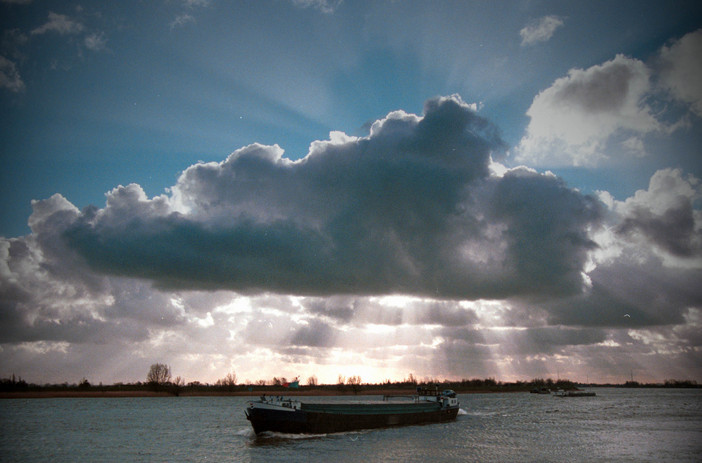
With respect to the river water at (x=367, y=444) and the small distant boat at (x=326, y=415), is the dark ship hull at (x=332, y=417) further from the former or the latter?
the river water at (x=367, y=444)

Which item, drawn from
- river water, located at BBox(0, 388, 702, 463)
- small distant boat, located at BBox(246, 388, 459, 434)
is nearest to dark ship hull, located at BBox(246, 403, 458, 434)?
small distant boat, located at BBox(246, 388, 459, 434)

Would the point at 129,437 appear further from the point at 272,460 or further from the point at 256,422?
the point at 272,460

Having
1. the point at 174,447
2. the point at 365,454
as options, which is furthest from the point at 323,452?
the point at 174,447

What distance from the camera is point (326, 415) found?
74625 millimetres

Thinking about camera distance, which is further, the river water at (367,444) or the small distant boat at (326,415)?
the small distant boat at (326,415)

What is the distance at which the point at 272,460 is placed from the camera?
172 ft

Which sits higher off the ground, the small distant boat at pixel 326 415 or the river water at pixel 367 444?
the small distant boat at pixel 326 415

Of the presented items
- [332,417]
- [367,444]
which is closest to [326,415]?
[332,417]

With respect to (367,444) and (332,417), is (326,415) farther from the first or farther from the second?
(367,444)

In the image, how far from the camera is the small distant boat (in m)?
69.9

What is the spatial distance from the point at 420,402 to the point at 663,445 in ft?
149

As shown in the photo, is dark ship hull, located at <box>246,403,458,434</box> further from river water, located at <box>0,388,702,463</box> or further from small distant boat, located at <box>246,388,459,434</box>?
river water, located at <box>0,388,702,463</box>

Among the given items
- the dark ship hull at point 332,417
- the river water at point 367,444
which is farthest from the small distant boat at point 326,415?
the river water at point 367,444

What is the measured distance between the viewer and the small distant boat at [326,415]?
69.9 metres
